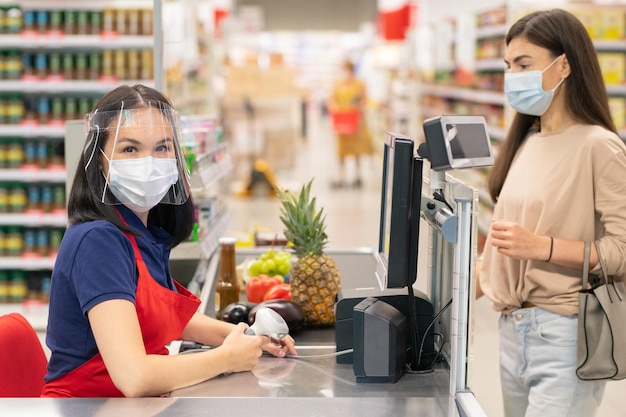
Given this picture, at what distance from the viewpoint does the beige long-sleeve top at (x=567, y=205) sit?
2.49 m

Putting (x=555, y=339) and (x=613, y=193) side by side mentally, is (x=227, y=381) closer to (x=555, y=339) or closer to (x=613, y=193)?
(x=555, y=339)

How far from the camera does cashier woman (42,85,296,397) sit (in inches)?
71.6

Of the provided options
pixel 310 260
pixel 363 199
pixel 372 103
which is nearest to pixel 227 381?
pixel 310 260

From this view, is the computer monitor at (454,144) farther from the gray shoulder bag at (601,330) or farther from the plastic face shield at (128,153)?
the gray shoulder bag at (601,330)

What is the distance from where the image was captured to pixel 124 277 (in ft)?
6.08

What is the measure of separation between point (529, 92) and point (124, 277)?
1464 mm

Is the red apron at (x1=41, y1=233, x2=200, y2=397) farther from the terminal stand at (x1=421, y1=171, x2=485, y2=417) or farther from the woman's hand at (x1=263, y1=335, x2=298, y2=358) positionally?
the terminal stand at (x1=421, y1=171, x2=485, y2=417)

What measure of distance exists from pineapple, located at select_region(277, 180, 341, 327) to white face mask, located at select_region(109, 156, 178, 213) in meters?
0.69

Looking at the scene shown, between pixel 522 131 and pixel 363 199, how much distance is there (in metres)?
9.19

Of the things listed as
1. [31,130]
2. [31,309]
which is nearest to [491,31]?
[31,130]

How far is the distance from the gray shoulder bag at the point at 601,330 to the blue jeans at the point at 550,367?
0.05 metres

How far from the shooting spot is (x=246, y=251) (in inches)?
150

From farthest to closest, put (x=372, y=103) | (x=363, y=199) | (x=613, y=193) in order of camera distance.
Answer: (x=372, y=103)
(x=363, y=199)
(x=613, y=193)

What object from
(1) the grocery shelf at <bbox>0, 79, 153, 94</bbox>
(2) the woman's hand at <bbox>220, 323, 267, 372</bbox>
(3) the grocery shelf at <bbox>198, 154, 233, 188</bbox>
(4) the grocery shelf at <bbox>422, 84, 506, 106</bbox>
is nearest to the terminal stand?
(2) the woman's hand at <bbox>220, 323, 267, 372</bbox>
